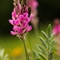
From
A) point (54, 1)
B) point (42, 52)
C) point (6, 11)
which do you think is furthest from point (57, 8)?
point (42, 52)

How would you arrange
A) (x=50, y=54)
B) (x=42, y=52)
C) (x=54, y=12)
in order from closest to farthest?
(x=50, y=54) → (x=42, y=52) → (x=54, y=12)

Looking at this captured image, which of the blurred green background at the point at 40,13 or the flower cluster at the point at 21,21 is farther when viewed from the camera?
the blurred green background at the point at 40,13

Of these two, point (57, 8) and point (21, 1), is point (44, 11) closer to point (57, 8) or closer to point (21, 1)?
point (57, 8)

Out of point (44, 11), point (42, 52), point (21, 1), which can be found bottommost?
point (44, 11)

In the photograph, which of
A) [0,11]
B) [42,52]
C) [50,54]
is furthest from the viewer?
[0,11]

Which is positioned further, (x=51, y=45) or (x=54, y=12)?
(x=54, y=12)

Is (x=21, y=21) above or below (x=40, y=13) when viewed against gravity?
above

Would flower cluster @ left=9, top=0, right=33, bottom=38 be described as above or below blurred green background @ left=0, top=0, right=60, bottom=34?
above

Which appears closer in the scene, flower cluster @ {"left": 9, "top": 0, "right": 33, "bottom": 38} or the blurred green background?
flower cluster @ {"left": 9, "top": 0, "right": 33, "bottom": 38}

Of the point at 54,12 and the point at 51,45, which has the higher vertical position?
the point at 51,45

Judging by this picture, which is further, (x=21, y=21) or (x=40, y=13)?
(x=40, y=13)

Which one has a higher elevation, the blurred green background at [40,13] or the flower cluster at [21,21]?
the flower cluster at [21,21]
